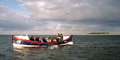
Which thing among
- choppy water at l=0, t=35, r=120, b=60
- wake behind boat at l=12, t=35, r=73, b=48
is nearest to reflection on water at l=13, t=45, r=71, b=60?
choppy water at l=0, t=35, r=120, b=60

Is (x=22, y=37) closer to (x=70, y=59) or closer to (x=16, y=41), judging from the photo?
(x=16, y=41)

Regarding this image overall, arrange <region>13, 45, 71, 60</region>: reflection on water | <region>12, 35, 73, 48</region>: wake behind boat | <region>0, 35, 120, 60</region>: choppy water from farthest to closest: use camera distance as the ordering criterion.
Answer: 1. <region>12, 35, 73, 48</region>: wake behind boat
2. <region>13, 45, 71, 60</region>: reflection on water
3. <region>0, 35, 120, 60</region>: choppy water

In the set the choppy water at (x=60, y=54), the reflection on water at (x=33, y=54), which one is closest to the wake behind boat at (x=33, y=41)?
the choppy water at (x=60, y=54)

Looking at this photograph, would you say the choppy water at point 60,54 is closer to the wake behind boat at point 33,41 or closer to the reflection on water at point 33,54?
the reflection on water at point 33,54

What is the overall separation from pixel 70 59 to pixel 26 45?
554 inches

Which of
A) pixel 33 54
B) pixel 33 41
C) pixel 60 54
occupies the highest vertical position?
pixel 33 41

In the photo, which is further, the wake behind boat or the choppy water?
the wake behind boat

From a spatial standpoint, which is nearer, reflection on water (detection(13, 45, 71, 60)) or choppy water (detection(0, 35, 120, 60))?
choppy water (detection(0, 35, 120, 60))

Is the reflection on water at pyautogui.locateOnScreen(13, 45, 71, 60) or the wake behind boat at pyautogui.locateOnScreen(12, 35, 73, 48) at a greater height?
the wake behind boat at pyautogui.locateOnScreen(12, 35, 73, 48)

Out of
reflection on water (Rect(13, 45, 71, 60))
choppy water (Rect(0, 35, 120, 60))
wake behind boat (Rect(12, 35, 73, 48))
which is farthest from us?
wake behind boat (Rect(12, 35, 73, 48))

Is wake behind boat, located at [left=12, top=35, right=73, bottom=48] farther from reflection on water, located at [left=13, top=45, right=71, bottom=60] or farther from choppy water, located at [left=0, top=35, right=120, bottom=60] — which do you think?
reflection on water, located at [left=13, top=45, right=71, bottom=60]

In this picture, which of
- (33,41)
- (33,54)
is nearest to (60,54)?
(33,54)

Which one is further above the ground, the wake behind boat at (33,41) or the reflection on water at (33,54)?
the wake behind boat at (33,41)

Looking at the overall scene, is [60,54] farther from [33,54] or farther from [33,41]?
[33,41]
